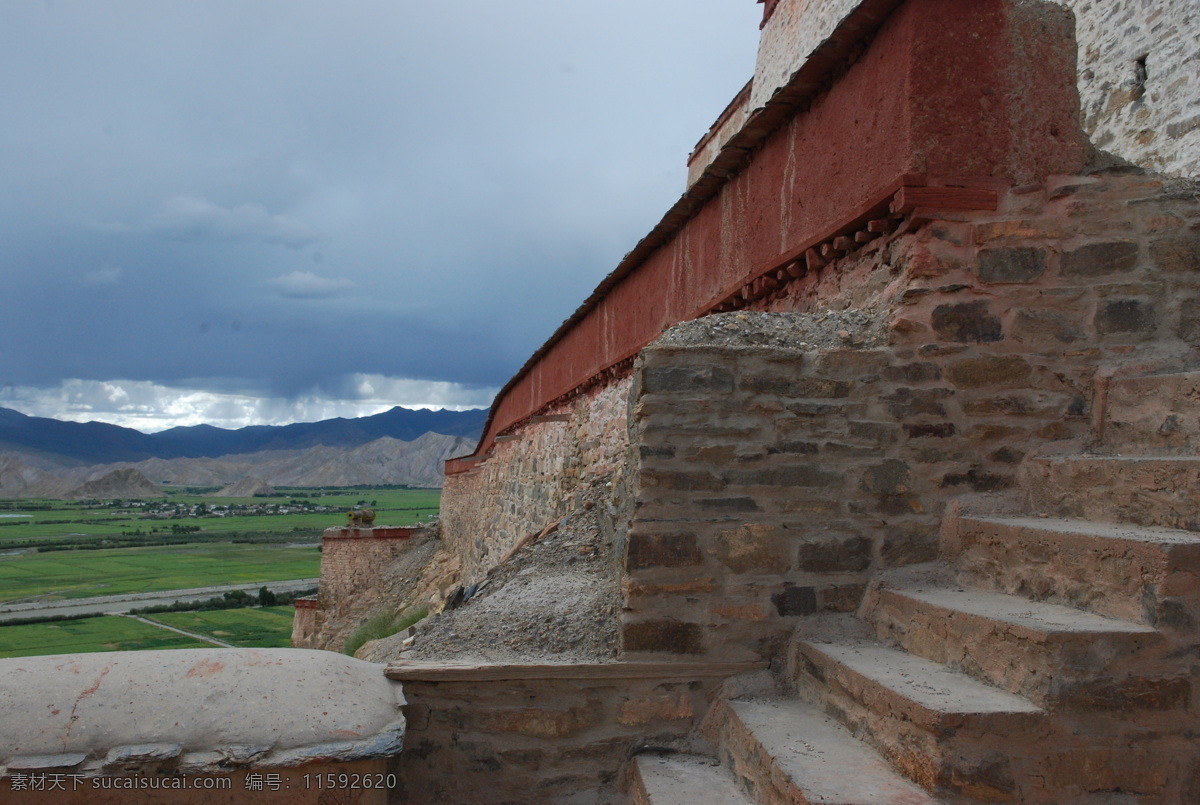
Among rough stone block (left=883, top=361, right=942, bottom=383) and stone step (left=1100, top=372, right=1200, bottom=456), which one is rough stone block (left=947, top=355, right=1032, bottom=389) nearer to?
rough stone block (left=883, top=361, right=942, bottom=383)

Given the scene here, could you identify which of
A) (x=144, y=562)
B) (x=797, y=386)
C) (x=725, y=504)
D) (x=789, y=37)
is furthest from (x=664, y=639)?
(x=144, y=562)

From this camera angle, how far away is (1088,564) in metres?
2.69

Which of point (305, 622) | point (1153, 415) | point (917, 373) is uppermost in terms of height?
point (917, 373)

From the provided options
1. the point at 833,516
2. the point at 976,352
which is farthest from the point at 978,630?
the point at 976,352

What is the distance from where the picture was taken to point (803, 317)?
3863 mm

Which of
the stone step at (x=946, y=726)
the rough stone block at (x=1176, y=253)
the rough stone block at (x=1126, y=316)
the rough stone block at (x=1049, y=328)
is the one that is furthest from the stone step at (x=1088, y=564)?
the rough stone block at (x=1176, y=253)

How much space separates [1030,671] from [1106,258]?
203cm

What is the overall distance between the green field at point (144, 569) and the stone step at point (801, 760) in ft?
66.2

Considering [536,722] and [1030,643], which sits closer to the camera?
[1030,643]

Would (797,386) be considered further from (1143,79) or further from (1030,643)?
(1143,79)

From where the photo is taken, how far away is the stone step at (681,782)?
2.96m

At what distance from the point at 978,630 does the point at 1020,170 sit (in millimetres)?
2132

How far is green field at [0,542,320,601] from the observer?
19.8 m

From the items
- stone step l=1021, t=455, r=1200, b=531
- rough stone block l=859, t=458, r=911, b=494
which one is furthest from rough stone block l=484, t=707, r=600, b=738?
stone step l=1021, t=455, r=1200, b=531
